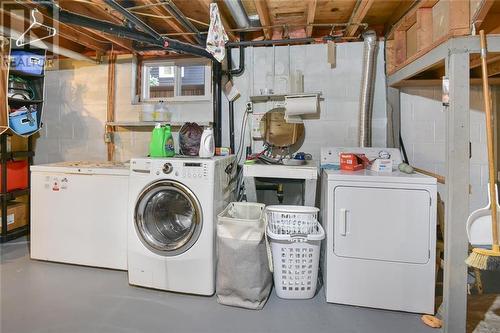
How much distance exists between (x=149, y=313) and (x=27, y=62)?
2.89 metres

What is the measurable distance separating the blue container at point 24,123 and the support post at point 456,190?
153 inches

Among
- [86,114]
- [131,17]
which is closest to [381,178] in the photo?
[131,17]

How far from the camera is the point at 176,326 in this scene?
1847mm

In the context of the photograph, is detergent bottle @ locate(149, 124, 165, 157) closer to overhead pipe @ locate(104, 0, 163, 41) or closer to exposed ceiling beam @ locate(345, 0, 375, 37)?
overhead pipe @ locate(104, 0, 163, 41)

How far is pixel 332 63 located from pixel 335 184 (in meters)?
1.54

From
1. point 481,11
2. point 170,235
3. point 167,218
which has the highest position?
point 481,11

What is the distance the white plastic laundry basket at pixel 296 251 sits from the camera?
2129mm

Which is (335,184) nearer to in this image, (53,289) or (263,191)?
(263,191)

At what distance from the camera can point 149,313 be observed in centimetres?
200

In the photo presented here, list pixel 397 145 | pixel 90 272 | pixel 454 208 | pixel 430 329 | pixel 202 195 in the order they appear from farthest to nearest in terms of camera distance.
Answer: pixel 397 145 < pixel 90 272 < pixel 202 195 < pixel 430 329 < pixel 454 208

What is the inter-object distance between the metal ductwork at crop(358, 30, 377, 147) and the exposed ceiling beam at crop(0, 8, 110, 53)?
2.72 m

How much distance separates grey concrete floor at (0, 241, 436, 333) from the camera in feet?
5.99

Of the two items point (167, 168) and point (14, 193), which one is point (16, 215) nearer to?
point (14, 193)

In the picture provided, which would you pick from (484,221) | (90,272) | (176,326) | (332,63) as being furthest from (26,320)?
(332,63)
